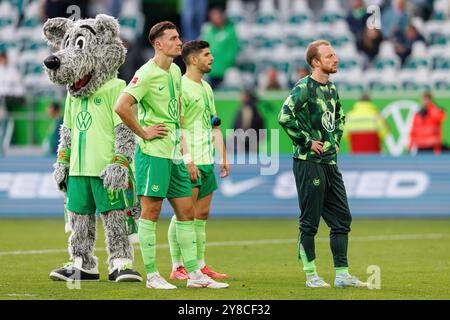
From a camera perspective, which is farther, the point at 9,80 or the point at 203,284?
the point at 9,80

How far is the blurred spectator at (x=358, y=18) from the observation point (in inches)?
950

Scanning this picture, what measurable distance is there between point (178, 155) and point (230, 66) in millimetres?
14015

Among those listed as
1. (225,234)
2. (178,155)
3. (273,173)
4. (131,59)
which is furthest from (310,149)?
(131,59)

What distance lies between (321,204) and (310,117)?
79 centimetres

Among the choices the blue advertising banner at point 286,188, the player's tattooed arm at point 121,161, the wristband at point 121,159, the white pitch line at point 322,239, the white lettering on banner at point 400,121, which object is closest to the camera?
the player's tattooed arm at point 121,161

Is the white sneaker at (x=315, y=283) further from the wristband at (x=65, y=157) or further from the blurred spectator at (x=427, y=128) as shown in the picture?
the blurred spectator at (x=427, y=128)

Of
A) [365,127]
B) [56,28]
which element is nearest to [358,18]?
[365,127]

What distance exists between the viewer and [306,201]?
1008 centimetres

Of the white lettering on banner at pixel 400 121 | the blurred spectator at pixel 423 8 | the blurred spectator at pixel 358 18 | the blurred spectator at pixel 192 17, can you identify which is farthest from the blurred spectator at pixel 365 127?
the blurred spectator at pixel 192 17

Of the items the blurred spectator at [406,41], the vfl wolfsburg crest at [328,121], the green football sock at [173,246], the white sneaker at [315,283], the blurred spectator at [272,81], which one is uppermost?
the blurred spectator at [406,41]

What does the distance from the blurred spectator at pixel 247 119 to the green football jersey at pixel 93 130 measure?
10421mm

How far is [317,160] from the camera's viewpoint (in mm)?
10062

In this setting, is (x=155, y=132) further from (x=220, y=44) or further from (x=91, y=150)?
(x=220, y=44)

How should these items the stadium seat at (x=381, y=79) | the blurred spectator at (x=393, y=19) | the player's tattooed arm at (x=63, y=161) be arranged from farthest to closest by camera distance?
the blurred spectator at (x=393, y=19), the stadium seat at (x=381, y=79), the player's tattooed arm at (x=63, y=161)
